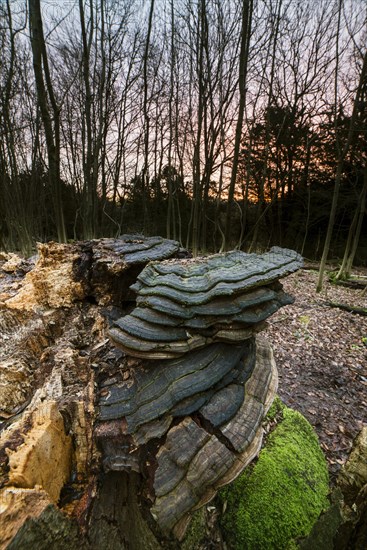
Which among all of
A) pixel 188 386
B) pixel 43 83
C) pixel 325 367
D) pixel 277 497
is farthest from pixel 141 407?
pixel 43 83

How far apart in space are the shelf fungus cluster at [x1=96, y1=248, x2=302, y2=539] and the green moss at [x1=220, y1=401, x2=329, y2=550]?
853 mm

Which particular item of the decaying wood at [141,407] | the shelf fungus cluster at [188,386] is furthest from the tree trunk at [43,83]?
the shelf fungus cluster at [188,386]

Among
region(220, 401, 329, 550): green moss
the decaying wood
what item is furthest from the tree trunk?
region(220, 401, 329, 550): green moss

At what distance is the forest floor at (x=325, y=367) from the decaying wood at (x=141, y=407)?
173 cm

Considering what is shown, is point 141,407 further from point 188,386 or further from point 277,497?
point 277,497

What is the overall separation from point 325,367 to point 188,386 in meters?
3.50

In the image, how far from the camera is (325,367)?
3.93 m

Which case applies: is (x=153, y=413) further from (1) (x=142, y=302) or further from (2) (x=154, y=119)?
(2) (x=154, y=119)

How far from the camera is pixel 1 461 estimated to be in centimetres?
106

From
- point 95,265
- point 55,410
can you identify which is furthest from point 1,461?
point 95,265

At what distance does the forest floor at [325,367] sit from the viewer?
2.83 metres

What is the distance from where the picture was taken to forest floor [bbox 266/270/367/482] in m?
2.83


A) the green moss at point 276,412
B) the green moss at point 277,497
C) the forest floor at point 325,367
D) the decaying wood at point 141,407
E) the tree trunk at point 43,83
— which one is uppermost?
the tree trunk at point 43,83

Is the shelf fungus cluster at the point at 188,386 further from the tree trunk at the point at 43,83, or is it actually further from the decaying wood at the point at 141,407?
the tree trunk at the point at 43,83
